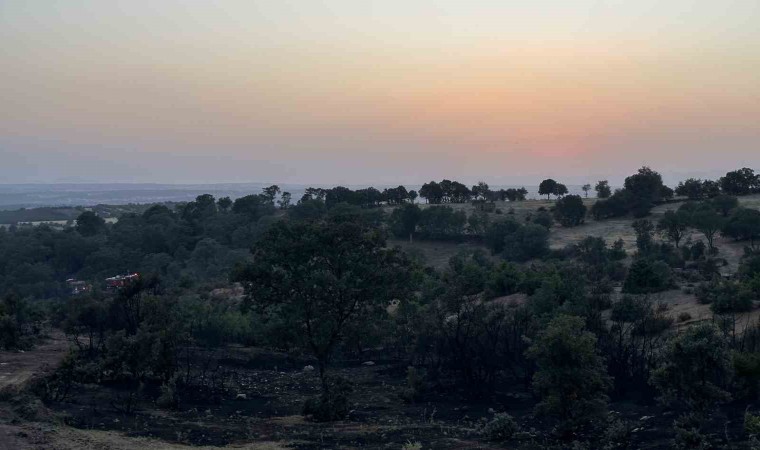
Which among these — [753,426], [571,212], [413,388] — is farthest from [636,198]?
[753,426]

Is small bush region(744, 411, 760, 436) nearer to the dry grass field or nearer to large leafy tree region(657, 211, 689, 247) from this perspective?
the dry grass field

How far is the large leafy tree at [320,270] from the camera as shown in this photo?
60.3ft

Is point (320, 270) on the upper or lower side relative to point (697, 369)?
upper

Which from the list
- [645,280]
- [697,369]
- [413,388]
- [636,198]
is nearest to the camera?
[697,369]

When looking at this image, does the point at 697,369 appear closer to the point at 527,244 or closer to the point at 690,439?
the point at 690,439

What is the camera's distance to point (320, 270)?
18312 mm

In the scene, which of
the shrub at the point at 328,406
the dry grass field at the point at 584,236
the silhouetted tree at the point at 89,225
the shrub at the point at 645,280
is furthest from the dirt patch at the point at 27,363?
the silhouetted tree at the point at 89,225

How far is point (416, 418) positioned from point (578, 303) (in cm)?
966

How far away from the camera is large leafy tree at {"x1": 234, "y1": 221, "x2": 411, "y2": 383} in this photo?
60.3ft

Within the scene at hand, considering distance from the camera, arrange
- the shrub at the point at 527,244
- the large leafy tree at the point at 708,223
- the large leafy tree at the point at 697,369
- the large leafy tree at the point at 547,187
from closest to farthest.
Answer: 1. the large leafy tree at the point at 697,369
2. the large leafy tree at the point at 708,223
3. the shrub at the point at 527,244
4. the large leafy tree at the point at 547,187

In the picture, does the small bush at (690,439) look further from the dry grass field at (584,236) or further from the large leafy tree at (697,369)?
the dry grass field at (584,236)

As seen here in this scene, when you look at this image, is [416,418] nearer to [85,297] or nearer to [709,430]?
[709,430]

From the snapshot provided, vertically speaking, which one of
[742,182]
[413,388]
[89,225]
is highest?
[742,182]

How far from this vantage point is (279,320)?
2048 centimetres
